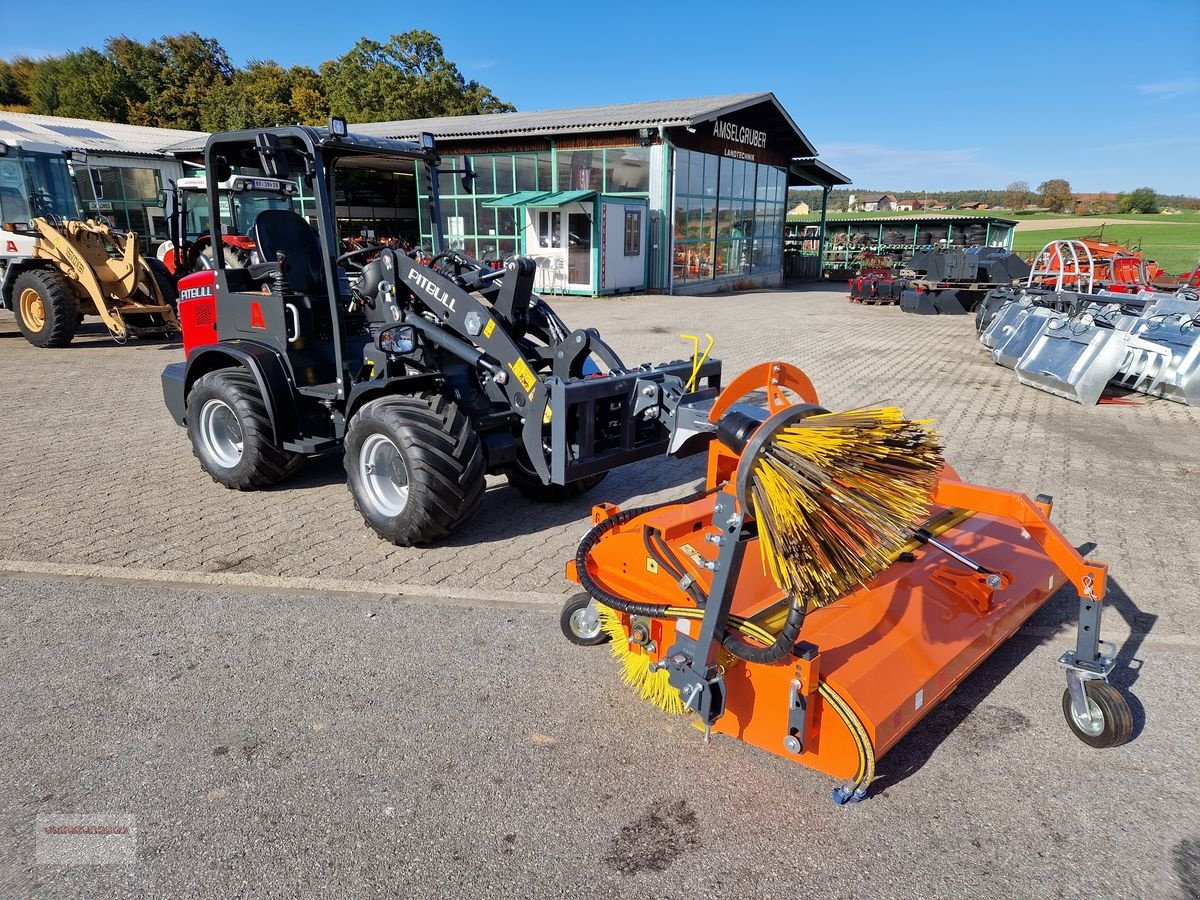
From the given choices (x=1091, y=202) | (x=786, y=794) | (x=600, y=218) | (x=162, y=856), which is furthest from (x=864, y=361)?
(x=1091, y=202)

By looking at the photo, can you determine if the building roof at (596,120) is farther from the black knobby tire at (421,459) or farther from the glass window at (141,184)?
the black knobby tire at (421,459)

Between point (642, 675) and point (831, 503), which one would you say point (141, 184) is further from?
point (831, 503)

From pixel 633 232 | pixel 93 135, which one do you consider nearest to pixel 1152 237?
pixel 633 232

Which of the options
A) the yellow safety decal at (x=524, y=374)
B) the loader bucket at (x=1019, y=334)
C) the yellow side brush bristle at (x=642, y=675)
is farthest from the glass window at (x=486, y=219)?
the yellow side brush bristle at (x=642, y=675)

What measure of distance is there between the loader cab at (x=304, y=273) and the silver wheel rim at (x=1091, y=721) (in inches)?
173

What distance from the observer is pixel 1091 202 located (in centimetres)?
8581

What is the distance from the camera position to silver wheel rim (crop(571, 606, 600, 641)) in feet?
12.6

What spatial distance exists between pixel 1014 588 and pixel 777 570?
1877 mm

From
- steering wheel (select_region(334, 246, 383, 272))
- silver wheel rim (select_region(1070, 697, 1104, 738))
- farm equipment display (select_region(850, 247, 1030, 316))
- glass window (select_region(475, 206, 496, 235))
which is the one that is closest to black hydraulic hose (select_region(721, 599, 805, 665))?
silver wheel rim (select_region(1070, 697, 1104, 738))

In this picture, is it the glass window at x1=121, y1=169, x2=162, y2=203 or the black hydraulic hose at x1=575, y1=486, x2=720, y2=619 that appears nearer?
the black hydraulic hose at x1=575, y1=486, x2=720, y2=619

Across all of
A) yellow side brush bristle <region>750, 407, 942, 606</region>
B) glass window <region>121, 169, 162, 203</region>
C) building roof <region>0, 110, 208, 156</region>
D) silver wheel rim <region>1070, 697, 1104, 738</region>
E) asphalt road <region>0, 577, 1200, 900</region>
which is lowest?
asphalt road <region>0, 577, 1200, 900</region>

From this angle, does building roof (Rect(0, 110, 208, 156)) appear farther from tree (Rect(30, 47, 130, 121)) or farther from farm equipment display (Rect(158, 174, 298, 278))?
tree (Rect(30, 47, 130, 121))

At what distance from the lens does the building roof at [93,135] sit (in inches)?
813

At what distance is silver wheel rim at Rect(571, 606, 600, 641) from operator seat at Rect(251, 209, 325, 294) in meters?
3.52
